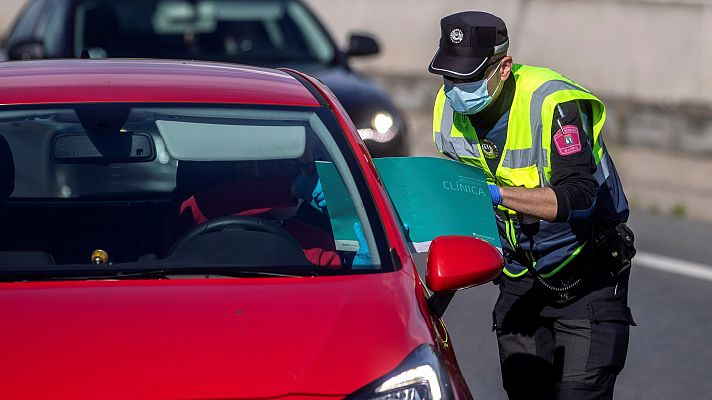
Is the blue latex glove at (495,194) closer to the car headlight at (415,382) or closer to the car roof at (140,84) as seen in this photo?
the car roof at (140,84)

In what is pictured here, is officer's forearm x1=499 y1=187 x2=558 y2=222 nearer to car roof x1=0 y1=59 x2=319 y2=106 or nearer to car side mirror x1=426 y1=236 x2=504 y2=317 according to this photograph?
car side mirror x1=426 y1=236 x2=504 y2=317

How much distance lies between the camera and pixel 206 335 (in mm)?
3848

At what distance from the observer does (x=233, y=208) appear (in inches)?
185

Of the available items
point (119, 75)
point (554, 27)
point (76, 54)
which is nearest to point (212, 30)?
point (76, 54)

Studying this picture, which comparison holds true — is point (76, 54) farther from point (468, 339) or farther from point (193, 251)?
point (193, 251)

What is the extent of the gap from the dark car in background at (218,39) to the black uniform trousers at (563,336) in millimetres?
4390

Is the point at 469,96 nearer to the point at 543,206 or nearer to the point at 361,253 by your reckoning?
the point at 543,206

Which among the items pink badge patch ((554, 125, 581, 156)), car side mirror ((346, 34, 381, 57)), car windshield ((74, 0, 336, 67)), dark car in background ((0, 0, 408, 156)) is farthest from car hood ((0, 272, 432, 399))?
car side mirror ((346, 34, 381, 57))

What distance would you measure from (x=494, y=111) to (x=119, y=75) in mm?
1156

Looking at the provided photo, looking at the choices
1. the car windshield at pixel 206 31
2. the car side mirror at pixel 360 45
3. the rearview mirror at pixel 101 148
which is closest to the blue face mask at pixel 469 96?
the rearview mirror at pixel 101 148

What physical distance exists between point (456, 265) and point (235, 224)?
72cm

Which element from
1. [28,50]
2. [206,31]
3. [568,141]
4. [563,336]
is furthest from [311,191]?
[206,31]

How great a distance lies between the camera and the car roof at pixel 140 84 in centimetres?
473

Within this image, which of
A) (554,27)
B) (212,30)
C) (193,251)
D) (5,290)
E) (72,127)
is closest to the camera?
(5,290)
